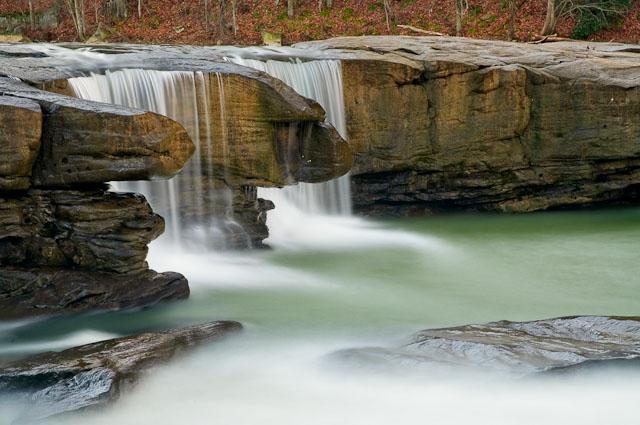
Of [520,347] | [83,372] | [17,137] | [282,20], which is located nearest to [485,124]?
[520,347]

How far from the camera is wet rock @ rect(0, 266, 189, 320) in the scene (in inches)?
342

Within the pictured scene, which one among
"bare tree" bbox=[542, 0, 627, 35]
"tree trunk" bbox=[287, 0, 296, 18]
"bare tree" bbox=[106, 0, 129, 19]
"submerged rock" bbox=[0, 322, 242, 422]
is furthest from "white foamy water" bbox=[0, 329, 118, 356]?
"bare tree" bbox=[106, 0, 129, 19]

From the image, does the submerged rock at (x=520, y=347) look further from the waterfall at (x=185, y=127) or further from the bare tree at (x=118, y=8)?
the bare tree at (x=118, y=8)

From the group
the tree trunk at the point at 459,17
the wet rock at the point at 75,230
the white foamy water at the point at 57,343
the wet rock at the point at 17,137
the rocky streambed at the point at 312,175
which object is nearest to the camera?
the rocky streambed at the point at 312,175

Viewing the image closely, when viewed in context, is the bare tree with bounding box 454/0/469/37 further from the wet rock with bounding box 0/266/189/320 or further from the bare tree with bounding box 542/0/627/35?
the wet rock with bounding box 0/266/189/320

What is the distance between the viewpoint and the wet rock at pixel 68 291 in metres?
8.69

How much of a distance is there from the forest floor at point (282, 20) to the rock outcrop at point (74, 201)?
64.3ft

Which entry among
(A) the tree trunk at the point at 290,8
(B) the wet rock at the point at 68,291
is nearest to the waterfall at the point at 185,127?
(B) the wet rock at the point at 68,291

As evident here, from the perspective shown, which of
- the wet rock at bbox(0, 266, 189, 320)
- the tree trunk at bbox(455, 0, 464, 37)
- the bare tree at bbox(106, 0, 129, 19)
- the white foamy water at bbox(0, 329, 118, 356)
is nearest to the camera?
the white foamy water at bbox(0, 329, 118, 356)

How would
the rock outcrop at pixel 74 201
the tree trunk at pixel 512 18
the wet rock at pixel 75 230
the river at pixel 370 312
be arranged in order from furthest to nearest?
1. the tree trunk at pixel 512 18
2. the wet rock at pixel 75 230
3. the rock outcrop at pixel 74 201
4. the river at pixel 370 312

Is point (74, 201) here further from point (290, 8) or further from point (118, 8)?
point (118, 8)

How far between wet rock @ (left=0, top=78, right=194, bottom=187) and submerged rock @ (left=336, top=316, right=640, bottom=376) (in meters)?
3.16

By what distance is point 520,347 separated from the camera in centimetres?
716

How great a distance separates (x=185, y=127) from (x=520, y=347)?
6714 millimetres
